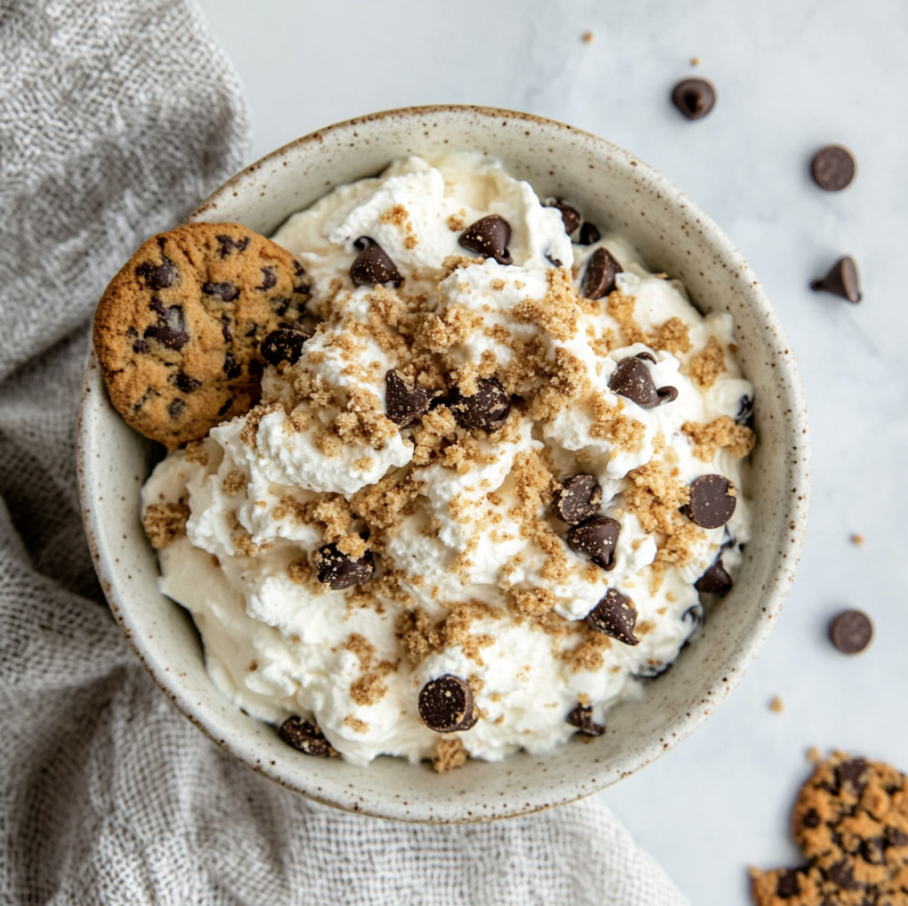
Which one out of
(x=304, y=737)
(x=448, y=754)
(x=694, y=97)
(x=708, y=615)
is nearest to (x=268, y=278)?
(x=304, y=737)

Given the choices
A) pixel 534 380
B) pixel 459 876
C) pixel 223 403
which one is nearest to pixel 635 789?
pixel 459 876

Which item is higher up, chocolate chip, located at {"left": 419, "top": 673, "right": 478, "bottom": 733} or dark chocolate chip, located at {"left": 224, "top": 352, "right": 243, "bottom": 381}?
dark chocolate chip, located at {"left": 224, "top": 352, "right": 243, "bottom": 381}

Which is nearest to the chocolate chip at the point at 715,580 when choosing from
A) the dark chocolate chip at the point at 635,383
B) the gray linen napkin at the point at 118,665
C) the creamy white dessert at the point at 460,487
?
the creamy white dessert at the point at 460,487

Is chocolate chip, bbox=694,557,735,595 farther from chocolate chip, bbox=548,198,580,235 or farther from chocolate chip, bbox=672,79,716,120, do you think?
chocolate chip, bbox=672,79,716,120

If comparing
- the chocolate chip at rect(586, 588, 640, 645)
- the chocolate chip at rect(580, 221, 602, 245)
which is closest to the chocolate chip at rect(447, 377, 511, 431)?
the chocolate chip at rect(586, 588, 640, 645)

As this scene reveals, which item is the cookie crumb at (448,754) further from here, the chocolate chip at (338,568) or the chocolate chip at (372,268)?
the chocolate chip at (372,268)

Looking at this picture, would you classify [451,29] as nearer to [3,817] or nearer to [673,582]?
[673,582]
